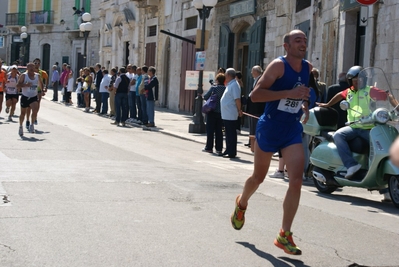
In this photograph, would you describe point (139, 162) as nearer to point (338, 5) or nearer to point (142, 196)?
point (142, 196)

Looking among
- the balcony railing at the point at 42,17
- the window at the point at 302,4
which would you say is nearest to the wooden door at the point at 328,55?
the window at the point at 302,4

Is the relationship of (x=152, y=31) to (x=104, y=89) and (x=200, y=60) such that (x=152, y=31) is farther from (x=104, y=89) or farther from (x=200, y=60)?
(x=200, y=60)

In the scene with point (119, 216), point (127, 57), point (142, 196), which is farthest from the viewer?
point (127, 57)

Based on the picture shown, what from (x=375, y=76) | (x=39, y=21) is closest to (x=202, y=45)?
(x=375, y=76)

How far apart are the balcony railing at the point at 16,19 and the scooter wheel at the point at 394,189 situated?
56.0 metres

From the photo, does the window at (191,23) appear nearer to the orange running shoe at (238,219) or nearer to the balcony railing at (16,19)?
the orange running shoe at (238,219)

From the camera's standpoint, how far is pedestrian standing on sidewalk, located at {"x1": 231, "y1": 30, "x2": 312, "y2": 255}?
5.95m

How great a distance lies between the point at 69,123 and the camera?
21.8m

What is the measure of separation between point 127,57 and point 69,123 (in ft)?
61.3

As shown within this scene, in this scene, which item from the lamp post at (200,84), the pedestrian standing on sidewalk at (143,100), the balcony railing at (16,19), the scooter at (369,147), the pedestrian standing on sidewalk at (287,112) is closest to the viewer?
the pedestrian standing on sidewalk at (287,112)

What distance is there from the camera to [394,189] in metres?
8.80

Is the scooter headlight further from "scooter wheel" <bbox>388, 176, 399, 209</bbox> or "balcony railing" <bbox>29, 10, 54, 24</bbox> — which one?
"balcony railing" <bbox>29, 10, 54, 24</bbox>

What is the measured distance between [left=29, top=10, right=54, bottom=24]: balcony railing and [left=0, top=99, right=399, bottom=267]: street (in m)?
46.8

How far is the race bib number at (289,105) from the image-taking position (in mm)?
6039
